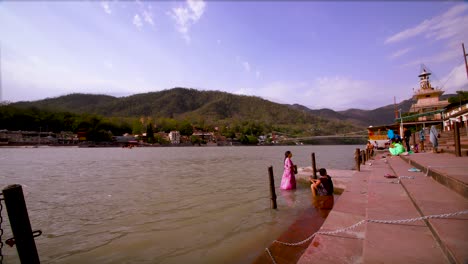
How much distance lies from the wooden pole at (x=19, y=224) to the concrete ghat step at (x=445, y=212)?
5176mm

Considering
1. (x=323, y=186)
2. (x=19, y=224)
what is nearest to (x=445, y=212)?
(x=323, y=186)

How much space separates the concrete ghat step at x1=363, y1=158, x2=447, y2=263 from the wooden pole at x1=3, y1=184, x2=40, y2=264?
445 cm

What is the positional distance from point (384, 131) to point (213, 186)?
41309mm

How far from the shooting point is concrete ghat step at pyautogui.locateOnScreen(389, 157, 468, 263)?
2.84 meters

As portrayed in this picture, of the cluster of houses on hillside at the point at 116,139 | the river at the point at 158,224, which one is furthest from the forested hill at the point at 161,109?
the river at the point at 158,224

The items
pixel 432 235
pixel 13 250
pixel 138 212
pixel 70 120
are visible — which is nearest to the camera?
pixel 432 235

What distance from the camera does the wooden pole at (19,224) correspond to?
11.6 ft

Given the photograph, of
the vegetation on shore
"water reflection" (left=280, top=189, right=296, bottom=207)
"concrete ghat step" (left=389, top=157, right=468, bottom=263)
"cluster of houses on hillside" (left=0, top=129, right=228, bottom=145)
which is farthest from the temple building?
"cluster of houses on hillside" (left=0, top=129, right=228, bottom=145)

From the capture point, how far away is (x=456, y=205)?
4.37 m

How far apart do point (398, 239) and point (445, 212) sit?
3.83 feet

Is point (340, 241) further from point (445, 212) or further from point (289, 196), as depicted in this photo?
point (289, 196)

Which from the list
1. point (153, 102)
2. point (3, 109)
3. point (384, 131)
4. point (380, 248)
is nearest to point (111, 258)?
point (380, 248)

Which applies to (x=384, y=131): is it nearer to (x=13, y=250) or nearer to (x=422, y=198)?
(x=422, y=198)

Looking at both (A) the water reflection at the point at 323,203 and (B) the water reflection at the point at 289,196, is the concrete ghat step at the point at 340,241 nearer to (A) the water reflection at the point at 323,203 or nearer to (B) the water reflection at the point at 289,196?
(A) the water reflection at the point at 323,203
